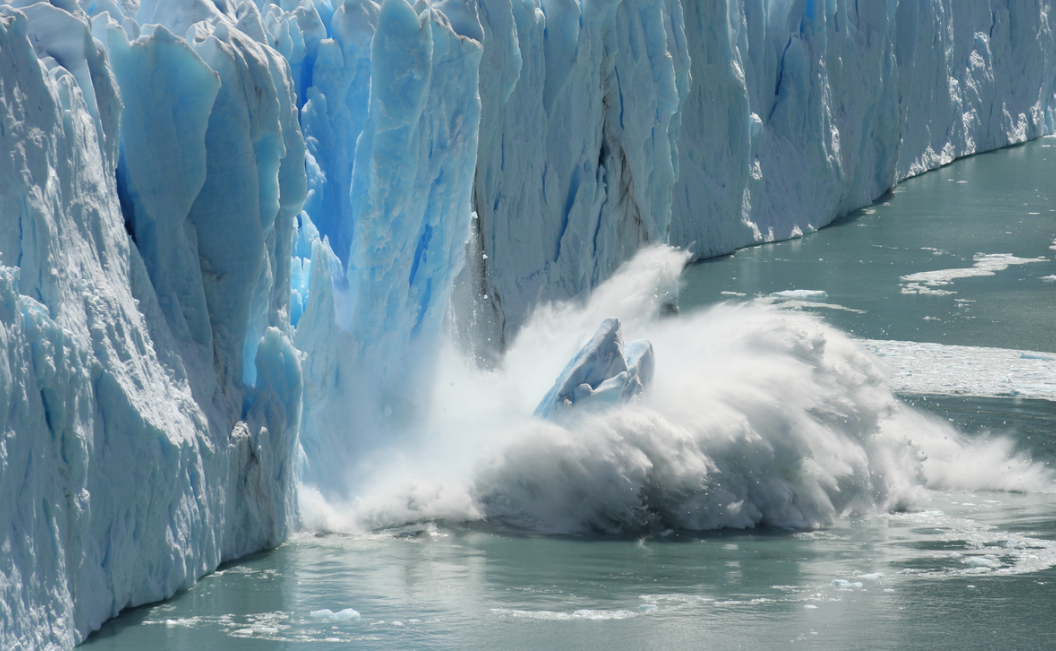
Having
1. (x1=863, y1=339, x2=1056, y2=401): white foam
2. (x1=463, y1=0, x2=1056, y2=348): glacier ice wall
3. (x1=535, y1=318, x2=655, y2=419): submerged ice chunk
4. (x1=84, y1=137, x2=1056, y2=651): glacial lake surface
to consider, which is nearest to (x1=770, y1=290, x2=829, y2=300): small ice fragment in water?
(x1=463, y1=0, x2=1056, y2=348): glacier ice wall

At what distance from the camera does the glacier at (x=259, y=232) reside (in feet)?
17.6

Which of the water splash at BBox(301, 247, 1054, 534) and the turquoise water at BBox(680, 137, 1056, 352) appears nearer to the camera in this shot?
the water splash at BBox(301, 247, 1054, 534)

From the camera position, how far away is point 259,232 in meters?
6.82

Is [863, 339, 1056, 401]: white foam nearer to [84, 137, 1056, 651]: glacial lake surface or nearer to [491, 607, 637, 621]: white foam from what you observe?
[84, 137, 1056, 651]: glacial lake surface

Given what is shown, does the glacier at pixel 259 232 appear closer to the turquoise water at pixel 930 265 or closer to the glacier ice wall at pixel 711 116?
the glacier ice wall at pixel 711 116

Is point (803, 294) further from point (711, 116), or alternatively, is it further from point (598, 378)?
point (598, 378)

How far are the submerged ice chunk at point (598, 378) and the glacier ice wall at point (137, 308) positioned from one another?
5.91 ft

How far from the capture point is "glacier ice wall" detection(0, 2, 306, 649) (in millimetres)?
5242

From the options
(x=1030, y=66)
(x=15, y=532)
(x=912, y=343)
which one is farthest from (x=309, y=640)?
(x=1030, y=66)

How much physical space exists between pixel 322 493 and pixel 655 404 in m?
2.17

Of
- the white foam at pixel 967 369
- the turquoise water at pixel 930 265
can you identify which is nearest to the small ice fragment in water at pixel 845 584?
the white foam at pixel 967 369

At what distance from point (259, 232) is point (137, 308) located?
0.89 meters

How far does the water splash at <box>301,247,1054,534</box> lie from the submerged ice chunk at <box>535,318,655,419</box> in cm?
11

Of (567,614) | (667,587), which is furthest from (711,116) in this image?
(567,614)
